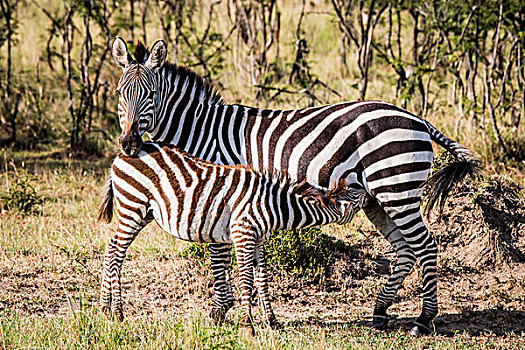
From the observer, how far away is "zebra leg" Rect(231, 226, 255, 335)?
5.38 meters

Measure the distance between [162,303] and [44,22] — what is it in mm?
15986

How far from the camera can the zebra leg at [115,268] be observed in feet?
19.0

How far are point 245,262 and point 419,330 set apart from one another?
1.90 m

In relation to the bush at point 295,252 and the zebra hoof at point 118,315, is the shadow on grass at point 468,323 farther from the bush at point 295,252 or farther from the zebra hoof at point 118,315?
the zebra hoof at point 118,315

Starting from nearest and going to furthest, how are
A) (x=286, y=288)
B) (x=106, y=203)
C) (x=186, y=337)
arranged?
(x=186, y=337)
(x=106, y=203)
(x=286, y=288)

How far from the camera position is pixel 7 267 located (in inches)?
296

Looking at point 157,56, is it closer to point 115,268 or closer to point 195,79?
point 195,79

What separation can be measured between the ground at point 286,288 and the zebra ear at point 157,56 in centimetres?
226

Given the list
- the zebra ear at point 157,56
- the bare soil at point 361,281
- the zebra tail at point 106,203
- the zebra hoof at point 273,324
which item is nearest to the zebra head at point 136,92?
the zebra ear at point 157,56

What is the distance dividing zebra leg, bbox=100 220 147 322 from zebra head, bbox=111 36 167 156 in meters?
0.70

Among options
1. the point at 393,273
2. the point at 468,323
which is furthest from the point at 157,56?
the point at 468,323

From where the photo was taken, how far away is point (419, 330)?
600cm

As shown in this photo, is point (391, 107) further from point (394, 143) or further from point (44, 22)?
point (44, 22)

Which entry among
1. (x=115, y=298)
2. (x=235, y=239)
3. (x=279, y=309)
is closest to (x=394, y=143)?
(x=235, y=239)
